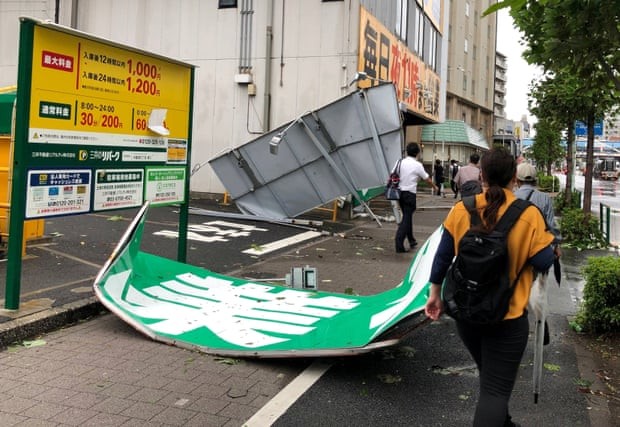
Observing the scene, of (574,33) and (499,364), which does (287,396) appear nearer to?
(499,364)

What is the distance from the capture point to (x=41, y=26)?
5691 mm

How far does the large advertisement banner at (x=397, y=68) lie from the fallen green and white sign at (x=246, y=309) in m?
10.7

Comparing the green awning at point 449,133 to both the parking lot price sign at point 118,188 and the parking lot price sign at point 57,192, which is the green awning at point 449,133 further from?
the parking lot price sign at point 57,192

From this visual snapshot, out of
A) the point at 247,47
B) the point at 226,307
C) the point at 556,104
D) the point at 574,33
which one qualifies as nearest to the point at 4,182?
the point at 226,307

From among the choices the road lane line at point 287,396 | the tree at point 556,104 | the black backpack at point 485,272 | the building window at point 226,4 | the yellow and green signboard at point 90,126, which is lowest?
the road lane line at point 287,396

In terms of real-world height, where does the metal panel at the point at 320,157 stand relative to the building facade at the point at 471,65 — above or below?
below

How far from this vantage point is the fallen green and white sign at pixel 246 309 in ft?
15.7

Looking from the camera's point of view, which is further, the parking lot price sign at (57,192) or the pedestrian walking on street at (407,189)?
the pedestrian walking on street at (407,189)

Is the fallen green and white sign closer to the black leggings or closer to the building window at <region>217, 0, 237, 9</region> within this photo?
the black leggings

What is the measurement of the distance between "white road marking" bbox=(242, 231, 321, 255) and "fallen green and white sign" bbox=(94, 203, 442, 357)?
2902mm

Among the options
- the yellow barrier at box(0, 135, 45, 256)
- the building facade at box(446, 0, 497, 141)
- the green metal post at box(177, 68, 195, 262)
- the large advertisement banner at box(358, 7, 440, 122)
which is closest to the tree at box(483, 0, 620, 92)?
the green metal post at box(177, 68, 195, 262)

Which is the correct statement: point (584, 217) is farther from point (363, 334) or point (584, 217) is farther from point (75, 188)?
point (75, 188)

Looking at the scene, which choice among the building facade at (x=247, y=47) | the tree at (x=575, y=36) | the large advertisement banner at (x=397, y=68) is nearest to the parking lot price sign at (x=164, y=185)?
the tree at (x=575, y=36)

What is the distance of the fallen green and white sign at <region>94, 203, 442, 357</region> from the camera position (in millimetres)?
4789
